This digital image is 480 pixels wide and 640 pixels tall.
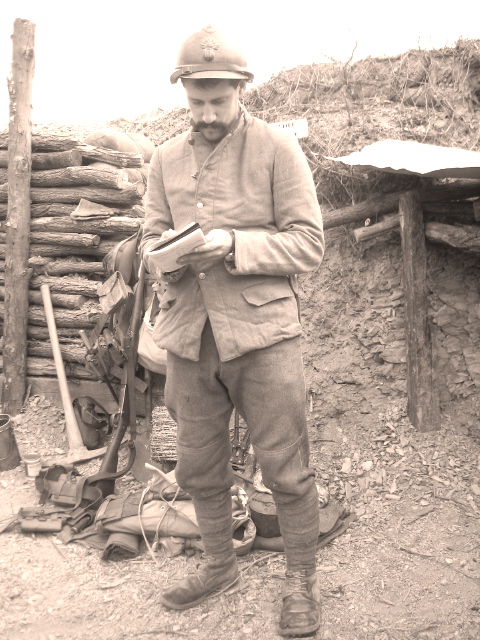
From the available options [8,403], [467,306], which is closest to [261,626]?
[467,306]

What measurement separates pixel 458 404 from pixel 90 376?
3047 mm

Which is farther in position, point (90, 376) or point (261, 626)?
point (90, 376)

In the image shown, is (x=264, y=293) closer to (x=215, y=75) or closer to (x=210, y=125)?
(x=210, y=125)

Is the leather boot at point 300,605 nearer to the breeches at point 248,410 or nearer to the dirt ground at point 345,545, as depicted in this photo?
the dirt ground at point 345,545

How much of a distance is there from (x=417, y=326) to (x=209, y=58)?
257 centimetres

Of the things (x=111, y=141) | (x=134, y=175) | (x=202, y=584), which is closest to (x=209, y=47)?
(x=202, y=584)

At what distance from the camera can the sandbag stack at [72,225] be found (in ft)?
18.3

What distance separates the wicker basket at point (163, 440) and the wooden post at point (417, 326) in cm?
165

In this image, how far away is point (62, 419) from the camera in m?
5.55

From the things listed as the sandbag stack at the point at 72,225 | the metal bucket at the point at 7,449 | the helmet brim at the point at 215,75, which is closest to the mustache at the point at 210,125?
the helmet brim at the point at 215,75

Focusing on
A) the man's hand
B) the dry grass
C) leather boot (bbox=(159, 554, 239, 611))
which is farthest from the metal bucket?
the man's hand

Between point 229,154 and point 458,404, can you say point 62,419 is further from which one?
point 229,154

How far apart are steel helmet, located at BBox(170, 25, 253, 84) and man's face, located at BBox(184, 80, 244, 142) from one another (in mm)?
47

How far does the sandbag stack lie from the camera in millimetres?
5578
